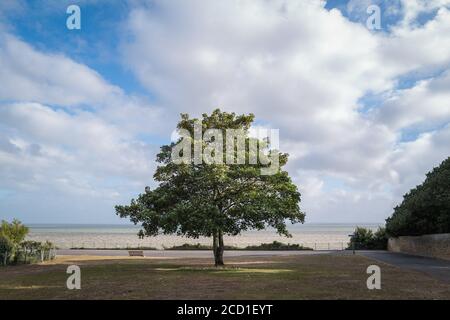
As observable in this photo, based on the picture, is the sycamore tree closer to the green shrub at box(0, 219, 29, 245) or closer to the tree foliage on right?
the green shrub at box(0, 219, 29, 245)

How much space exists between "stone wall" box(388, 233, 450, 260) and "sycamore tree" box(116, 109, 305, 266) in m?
15.9

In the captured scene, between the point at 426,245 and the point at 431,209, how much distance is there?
132 inches

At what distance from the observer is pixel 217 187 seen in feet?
94.2

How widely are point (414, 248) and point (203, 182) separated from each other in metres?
29.0

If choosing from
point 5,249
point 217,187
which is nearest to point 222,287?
point 217,187

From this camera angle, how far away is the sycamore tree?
27016 millimetres

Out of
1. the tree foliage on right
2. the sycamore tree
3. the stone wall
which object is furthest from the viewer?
the tree foliage on right

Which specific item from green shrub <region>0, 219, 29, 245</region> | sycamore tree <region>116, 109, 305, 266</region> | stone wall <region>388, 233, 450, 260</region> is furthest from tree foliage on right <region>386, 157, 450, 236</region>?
green shrub <region>0, 219, 29, 245</region>

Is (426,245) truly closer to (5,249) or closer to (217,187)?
(217,187)

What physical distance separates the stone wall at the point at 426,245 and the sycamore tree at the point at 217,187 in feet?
52.3

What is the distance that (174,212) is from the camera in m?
26.6

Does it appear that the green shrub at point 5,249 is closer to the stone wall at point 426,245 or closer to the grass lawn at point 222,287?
the grass lawn at point 222,287

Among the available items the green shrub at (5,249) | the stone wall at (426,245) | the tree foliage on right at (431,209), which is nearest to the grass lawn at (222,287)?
the green shrub at (5,249)

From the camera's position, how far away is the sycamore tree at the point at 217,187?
2702 cm
